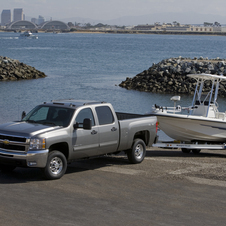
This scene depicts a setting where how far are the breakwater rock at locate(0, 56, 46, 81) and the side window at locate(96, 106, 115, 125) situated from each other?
4059cm

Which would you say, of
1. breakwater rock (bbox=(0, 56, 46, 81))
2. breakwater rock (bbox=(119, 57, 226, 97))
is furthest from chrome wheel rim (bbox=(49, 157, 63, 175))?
breakwater rock (bbox=(0, 56, 46, 81))

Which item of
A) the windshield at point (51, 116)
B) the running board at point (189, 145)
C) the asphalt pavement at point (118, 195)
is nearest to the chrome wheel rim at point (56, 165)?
the asphalt pavement at point (118, 195)

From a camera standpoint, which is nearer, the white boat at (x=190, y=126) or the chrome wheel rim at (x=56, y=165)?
the chrome wheel rim at (x=56, y=165)

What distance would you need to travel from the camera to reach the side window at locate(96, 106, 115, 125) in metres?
12.0

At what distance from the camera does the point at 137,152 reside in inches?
521

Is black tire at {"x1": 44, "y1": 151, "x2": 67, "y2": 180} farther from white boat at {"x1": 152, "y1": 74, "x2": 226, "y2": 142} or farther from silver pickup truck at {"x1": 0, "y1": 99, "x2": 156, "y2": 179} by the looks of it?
white boat at {"x1": 152, "y1": 74, "x2": 226, "y2": 142}

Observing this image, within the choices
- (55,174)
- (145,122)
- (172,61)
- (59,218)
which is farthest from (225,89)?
(59,218)

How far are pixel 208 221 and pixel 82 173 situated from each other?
4310 millimetres

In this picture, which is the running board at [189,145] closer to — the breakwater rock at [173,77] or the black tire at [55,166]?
the black tire at [55,166]

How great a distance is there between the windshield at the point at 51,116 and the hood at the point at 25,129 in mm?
335

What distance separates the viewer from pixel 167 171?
12.3 meters

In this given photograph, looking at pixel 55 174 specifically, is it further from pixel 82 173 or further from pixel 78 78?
pixel 78 78

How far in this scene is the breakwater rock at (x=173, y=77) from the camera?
140 feet

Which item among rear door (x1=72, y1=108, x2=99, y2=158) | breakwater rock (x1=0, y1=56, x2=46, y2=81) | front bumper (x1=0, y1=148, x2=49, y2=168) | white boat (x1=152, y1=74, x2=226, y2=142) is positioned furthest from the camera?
breakwater rock (x1=0, y1=56, x2=46, y2=81)
